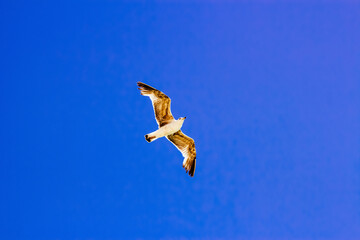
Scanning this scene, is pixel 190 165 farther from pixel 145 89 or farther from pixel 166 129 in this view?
pixel 145 89

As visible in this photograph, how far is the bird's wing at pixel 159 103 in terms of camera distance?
80.7 feet

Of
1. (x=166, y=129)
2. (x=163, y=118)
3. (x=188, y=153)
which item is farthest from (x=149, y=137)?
(x=188, y=153)

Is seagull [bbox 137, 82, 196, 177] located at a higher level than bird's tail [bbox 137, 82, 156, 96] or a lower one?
lower

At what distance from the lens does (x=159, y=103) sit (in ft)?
81.3

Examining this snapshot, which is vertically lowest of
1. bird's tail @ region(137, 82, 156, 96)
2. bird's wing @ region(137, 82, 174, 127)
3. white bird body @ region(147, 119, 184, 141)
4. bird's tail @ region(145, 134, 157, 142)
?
bird's tail @ region(145, 134, 157, 142)

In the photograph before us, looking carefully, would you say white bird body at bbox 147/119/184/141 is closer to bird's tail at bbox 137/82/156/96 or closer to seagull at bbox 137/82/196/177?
seagull at bbox 137/82/196/177

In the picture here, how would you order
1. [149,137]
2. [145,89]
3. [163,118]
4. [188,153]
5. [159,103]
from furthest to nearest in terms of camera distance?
[188,153] → [163,118] → [159,103] → [145,89] → [149,137]

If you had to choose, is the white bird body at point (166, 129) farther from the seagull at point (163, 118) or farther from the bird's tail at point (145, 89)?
the bird's tail at point (145, 89)

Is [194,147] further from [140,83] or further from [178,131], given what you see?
[140,83]

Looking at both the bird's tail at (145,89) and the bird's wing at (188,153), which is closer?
the bird's tail at (145,89)

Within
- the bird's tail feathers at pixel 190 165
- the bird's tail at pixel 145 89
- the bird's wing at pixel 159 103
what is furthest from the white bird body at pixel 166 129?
the bird's tail feathers at pixel 190 165

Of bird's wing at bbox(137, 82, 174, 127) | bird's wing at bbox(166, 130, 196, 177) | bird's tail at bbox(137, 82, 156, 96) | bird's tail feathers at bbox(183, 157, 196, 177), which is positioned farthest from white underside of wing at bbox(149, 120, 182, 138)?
bird's tail feathers at bbox(183, 157, 196, 177)

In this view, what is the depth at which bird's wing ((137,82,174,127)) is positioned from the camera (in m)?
24.6

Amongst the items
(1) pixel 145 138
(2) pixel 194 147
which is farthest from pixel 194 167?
(1) pixel 145 138
